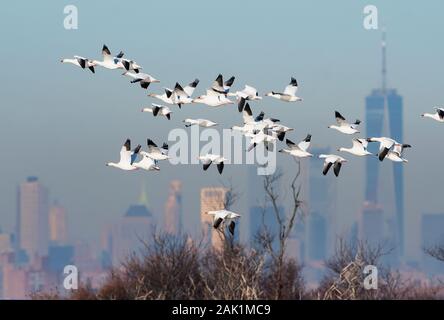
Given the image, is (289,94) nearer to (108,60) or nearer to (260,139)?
(260,139)

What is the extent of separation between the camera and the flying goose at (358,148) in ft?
84.5

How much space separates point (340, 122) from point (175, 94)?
3.10 meters

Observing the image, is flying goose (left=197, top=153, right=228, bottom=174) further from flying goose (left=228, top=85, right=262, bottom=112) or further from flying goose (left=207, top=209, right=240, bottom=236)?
flying goose (left=207, top=209, right=240, bottom=236)

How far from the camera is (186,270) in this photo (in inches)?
1986

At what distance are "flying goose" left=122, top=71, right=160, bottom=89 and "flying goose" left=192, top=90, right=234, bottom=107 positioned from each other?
3.04 ft

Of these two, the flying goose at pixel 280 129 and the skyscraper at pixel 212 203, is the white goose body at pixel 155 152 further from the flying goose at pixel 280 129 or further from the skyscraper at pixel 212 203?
the skyscraper at pixel 212 203

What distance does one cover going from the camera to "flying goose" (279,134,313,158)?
2628 cm

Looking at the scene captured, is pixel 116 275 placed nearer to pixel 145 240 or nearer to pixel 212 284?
pixel 145 240

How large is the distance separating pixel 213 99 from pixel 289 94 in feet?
4.96

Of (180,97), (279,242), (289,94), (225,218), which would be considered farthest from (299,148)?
(279,242)

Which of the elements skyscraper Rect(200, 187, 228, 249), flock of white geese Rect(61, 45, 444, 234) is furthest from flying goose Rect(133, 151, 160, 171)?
skyscraper Rect(200, 187, 228, 249)

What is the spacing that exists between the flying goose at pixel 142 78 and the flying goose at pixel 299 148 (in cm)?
281

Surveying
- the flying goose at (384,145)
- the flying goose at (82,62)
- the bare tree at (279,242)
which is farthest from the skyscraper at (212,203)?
the flying goose at (384,145)
